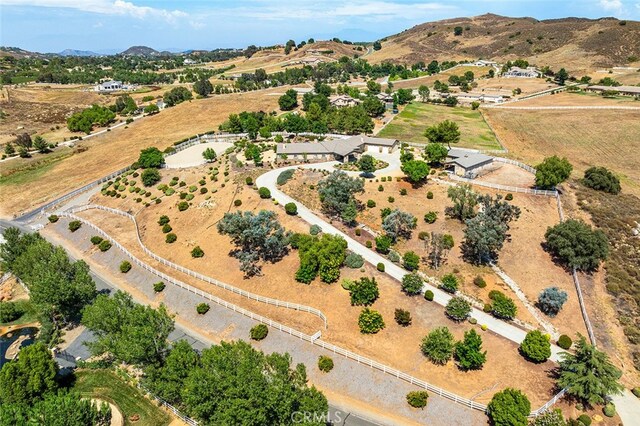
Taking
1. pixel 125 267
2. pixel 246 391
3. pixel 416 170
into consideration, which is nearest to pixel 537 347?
pixel 246 391

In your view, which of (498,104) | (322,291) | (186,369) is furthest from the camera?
(498,104)

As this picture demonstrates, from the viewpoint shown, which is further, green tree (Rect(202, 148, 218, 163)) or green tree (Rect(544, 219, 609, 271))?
green tree (Rect(202, 148, 218, 163))

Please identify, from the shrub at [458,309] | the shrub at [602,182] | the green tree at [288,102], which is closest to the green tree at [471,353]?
the shrub at [458,309]

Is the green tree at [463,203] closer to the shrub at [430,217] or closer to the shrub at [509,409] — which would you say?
the shrub at [430,217]

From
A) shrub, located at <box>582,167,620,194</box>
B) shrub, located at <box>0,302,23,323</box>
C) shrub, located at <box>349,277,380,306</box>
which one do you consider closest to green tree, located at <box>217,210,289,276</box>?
shrub, located at <box>349,277,380,306</box>

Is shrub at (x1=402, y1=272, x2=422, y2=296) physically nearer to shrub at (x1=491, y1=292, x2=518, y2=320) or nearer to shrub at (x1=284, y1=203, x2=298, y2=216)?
shrub at (x1=491, y1=292, x2=518, y2=320)

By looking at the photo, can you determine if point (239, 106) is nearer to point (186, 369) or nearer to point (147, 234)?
point (147, 234)

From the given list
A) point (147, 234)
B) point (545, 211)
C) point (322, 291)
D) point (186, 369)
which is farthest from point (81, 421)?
point (545, 211)
